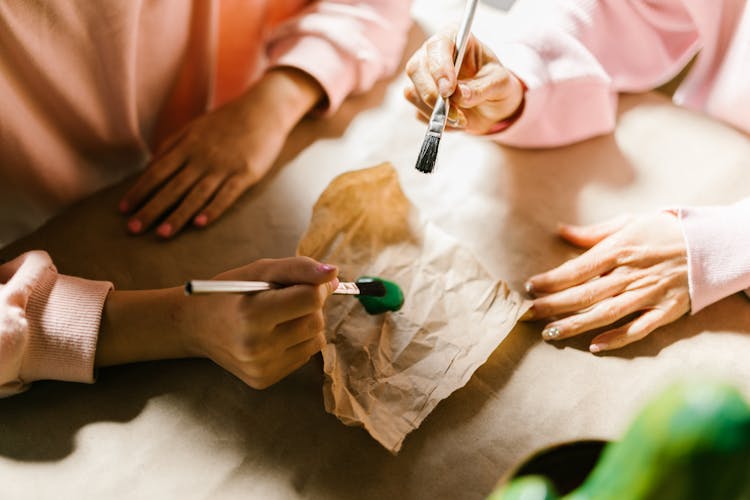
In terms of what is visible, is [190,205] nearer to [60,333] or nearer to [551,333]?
[60,333]

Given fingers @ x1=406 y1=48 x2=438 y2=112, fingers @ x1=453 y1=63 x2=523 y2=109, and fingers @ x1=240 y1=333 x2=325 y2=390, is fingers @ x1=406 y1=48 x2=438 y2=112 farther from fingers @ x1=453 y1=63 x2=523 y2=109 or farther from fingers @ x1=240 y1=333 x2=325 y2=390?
fingers @ x1=240 y1=333 x2=325 y2=390

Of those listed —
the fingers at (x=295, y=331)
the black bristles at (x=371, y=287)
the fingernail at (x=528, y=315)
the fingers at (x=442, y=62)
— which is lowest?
the fingernail at (x=528, y=315)

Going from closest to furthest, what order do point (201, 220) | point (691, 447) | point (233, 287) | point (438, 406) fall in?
point (691, 447), point (233, 287), point (438, 406), point (201, 220)

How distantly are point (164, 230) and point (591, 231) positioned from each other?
0.39 metres

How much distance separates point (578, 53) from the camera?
0.61 metres

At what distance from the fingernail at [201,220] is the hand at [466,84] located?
8.7 inches

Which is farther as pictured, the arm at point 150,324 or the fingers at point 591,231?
the fingers at point 591,231

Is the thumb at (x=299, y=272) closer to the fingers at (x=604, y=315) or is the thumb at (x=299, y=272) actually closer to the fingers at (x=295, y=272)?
the fingers at (x=295, y=272)

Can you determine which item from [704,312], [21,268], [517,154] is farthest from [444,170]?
[21,268]

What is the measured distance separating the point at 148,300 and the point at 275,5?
0.41 metres

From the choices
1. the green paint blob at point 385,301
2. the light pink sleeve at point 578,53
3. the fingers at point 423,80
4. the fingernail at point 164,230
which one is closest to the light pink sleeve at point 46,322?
the fingernail at point 164,230

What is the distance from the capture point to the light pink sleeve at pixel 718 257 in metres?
0.51

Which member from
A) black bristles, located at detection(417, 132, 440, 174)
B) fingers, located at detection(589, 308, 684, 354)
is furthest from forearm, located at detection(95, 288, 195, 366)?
fingers, located at detection(589, 308, 684, 354)

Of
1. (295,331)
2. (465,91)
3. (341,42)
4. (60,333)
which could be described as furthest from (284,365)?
(341,42)
